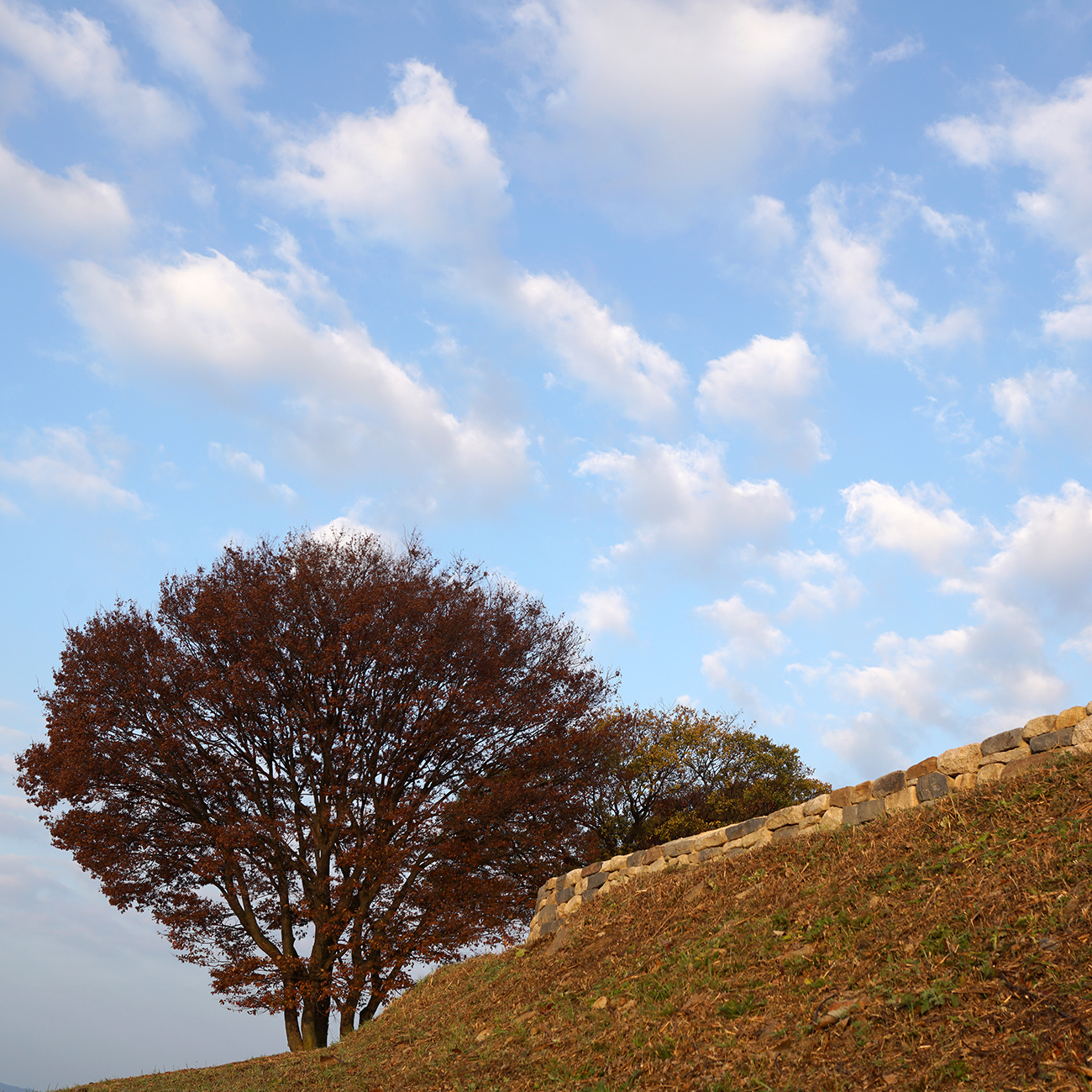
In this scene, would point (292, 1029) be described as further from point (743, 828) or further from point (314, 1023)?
point (743, 828)

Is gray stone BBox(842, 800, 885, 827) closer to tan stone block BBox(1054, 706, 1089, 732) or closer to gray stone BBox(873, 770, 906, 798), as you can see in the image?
gray stone BBox(873, 770, 906, 798)

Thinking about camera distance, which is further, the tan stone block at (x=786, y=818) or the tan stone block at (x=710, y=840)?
the tan stone block at (x=710, y=840)

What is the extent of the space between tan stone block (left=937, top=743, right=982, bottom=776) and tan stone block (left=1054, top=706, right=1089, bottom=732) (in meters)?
0.80

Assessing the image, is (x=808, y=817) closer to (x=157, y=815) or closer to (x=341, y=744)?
(x=341, y=744)

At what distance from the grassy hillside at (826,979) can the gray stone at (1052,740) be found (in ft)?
1.56

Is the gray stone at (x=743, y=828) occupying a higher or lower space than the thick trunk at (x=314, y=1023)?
higher

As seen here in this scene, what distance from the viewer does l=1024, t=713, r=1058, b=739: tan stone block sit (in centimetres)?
905

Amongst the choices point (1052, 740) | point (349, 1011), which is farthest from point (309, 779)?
point (1052, 740)

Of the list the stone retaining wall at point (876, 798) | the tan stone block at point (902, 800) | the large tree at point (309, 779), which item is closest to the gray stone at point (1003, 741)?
the stone retaining wall at point (876, 798)

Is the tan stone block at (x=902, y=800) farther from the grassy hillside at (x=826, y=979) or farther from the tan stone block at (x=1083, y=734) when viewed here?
the tan stone block at (x=1083, y=734)

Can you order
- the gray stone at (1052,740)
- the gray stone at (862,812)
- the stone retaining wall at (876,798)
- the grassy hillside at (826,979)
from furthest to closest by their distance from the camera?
the gray stone at (862,812) < the stone retaining wall at (876,798) < the gray stone at (1052,740) < the grassy hillside at (826,979)

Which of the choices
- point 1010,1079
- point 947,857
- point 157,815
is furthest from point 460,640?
point 1010,1079

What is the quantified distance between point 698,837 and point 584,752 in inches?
272

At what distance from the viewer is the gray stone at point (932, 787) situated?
9.42 m
